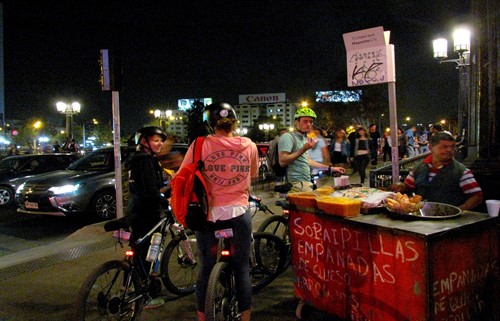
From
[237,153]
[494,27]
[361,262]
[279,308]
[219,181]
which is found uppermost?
[494,27]

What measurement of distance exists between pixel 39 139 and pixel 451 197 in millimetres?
80453

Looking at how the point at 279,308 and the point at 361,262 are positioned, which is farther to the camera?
the point at 279,308

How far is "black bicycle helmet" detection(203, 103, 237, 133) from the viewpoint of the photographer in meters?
3.44

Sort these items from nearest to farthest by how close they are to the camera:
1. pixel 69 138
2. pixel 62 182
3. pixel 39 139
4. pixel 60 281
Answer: pixel 60 281
pixel 62 182
pixel 69 138
pixel 39 139

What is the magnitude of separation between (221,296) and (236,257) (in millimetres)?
356

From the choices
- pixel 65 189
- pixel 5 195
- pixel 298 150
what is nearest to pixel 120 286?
pixel 298 150

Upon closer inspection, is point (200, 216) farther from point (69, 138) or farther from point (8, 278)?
point (69, 138)

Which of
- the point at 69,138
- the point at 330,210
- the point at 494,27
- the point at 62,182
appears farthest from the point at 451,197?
the point at 69,138

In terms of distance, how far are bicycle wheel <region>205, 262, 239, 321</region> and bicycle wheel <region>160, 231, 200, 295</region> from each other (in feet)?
3.98

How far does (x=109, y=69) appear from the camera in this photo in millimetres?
7461

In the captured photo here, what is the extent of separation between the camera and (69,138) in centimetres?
2298

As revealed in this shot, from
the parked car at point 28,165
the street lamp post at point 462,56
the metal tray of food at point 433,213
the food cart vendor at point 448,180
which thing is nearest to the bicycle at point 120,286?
the metal tray of food at point 433,213

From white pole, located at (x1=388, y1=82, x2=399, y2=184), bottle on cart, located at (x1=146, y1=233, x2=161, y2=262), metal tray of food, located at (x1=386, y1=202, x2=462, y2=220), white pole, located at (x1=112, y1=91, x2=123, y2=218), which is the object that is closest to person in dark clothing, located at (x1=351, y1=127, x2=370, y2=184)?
white pole, located at (x1=388, y1=82, x2=399, y2=184)

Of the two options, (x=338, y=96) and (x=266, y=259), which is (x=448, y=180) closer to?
(x=266, y=259)
